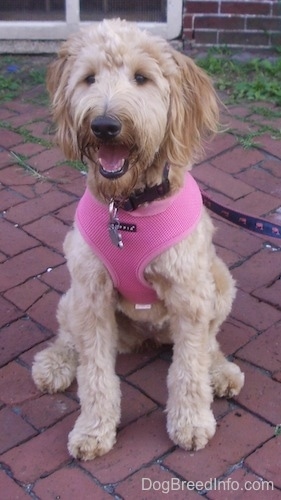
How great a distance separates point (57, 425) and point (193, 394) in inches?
24.1

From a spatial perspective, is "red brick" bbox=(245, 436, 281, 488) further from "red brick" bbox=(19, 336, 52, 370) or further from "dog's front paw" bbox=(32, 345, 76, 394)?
"red brick" bbox=(19, 336, 52, 370)

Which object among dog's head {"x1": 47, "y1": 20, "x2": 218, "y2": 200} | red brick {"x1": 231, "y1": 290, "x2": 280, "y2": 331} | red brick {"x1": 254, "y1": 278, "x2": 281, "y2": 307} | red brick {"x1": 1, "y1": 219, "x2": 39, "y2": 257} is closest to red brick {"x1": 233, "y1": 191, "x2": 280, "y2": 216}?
red brick {"x1": 254, "y1": 278, "x2": 281, "y2": 307}

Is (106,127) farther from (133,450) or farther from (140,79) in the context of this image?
(133,450)

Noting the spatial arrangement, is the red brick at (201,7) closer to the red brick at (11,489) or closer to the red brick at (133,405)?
the red brick at (133,405)

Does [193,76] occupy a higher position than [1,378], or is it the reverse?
[193,76]

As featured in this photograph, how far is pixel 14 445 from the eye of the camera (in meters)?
3.48

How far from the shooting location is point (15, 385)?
3811 mm

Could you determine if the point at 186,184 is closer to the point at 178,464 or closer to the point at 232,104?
the point at 178,464

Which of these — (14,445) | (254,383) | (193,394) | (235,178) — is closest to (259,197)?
(235,178)

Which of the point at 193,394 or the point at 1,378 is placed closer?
the point at 193,394

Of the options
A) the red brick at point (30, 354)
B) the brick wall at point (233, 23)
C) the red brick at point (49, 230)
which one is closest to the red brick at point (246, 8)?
the brick wall at point (233, 23)

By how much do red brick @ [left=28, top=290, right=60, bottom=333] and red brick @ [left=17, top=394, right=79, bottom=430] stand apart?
49 cm

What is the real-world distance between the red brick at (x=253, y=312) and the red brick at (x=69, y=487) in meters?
1.23

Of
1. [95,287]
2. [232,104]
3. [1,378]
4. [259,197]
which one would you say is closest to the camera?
→ [95,287]
